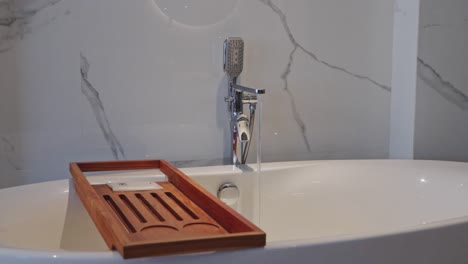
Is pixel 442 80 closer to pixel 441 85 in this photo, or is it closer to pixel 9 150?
pixel 441 85

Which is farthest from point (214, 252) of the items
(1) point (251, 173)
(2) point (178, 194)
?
(1) point (251, 173)

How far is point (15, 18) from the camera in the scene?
1.46 meters

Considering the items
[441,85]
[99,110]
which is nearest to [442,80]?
[441,85]

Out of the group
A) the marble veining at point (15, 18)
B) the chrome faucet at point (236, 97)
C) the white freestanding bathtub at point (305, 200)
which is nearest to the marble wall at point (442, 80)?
the white freestanding bathtub at point (305, 200)

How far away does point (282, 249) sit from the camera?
2.95 feet

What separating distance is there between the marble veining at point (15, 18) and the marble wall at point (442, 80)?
119cm

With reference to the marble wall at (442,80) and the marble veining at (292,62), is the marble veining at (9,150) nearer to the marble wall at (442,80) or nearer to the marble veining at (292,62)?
the marble veining at (292,62)

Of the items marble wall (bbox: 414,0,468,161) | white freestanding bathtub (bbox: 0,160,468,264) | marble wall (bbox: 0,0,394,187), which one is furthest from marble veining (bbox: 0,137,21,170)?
marble wall (bbox: 414,0,468,161)

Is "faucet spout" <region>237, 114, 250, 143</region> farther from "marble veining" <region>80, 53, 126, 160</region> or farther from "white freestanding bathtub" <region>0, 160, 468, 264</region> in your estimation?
"marble veining" <region>80, 53, 126, 160</region>

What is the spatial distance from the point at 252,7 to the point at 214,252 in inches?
40.0

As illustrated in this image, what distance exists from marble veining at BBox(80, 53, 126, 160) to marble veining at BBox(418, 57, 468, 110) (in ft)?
3.27

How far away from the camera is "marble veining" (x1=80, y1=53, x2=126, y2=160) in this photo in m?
1.54

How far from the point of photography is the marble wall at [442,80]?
1765 millimetres

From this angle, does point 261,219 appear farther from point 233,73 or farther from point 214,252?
point 214,252
